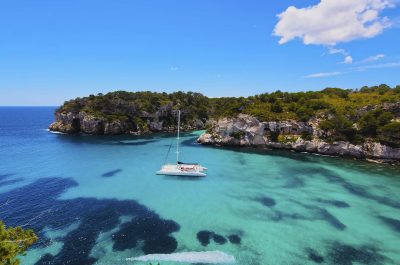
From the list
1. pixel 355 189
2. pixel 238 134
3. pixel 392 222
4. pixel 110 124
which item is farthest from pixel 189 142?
pixel 392 222

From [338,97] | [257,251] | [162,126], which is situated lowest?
[257,251]

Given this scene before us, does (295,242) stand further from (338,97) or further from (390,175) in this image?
(338,97)

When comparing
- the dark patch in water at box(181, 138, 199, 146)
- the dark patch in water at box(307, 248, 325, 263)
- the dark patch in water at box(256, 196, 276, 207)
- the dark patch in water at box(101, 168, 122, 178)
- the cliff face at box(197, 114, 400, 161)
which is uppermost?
the cliff face at box(197, 114, 400, 161)

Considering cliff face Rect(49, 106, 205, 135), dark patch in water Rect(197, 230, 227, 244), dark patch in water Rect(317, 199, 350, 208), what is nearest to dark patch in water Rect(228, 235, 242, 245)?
dark patch in water Rect(197, 230, 227, 244)

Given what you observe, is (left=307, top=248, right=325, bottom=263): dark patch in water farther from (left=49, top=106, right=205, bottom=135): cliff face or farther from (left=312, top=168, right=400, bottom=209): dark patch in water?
(left=49, top=106, right=205, bottom=135): cliff face

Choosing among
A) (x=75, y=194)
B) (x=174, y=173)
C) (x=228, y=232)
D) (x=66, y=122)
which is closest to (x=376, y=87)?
(x=174, y=173)

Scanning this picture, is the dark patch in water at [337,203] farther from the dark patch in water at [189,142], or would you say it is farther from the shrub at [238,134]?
the dark patch in water at [189,142]
